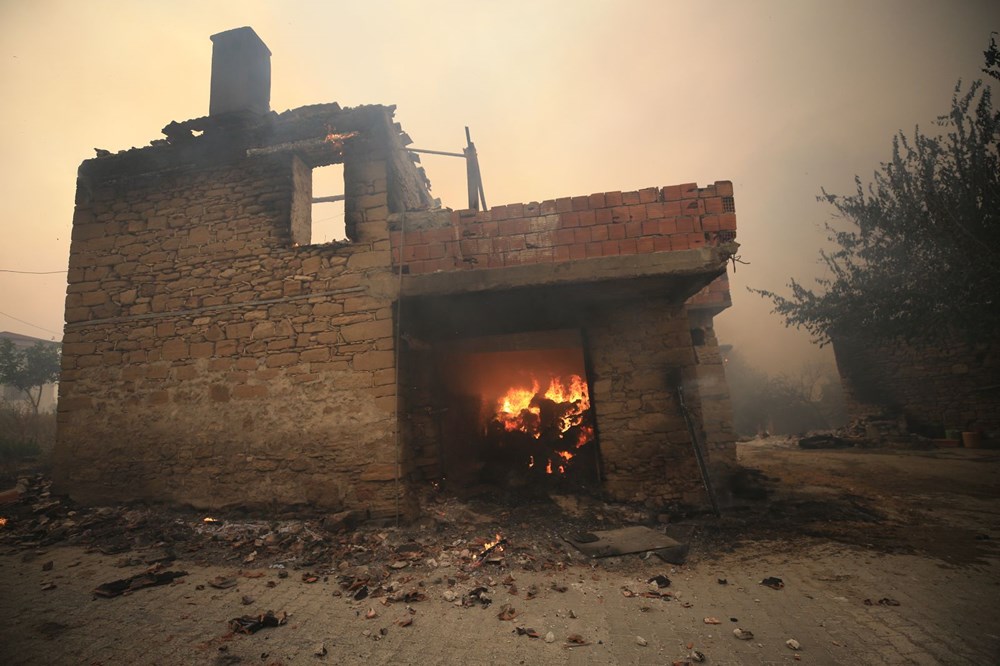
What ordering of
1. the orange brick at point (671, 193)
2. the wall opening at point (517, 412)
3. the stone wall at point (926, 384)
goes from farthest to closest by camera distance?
the stone wall at point (926, 384), the wall opening at point (517, 412), the orange brick at point (671, 193)

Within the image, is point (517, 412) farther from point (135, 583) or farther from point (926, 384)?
point (926, 384)

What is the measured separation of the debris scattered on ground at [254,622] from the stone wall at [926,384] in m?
18.1

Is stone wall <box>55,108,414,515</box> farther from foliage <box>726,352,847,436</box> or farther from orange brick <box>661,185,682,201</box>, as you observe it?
foliage <box>726,352,847,436</box>

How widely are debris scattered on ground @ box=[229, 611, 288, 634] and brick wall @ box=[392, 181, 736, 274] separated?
4.55m

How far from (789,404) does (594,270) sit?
27.7 metres

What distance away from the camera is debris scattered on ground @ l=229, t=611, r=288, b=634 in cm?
364

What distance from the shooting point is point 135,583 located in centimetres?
444

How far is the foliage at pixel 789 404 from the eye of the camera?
25438 mm

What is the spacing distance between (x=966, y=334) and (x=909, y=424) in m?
5.04

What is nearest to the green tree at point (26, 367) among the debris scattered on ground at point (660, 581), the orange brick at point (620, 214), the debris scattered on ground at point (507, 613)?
the debris scattered on ground at point (507, 613)

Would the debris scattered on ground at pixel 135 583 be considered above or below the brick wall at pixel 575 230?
below

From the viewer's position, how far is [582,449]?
24.2 feet

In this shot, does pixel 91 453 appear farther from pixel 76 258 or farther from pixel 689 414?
pixel 689 414

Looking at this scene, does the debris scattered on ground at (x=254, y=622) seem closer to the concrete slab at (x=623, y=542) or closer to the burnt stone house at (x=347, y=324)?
the burnt stone house at (x=347, y=324)
